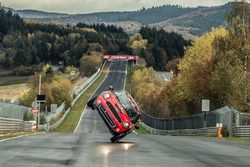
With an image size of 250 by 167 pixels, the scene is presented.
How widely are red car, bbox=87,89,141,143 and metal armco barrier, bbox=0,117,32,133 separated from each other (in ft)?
35.4

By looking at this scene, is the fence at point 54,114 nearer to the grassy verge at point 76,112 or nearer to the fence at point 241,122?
the grassy verge at point 76,112

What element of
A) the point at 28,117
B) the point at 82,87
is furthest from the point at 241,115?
the point at 82,87

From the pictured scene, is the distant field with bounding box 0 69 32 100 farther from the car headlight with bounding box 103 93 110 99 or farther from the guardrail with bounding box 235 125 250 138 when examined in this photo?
the car headlight with bounding box 103 93 110 99

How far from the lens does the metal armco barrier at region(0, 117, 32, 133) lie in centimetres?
3427

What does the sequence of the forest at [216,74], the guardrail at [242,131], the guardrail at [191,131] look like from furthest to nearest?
the forest at [216,74], the guardrail at [191,131], the guardrail at [242,131]

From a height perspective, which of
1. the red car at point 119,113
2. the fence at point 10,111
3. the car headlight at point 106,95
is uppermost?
the car headlight at point 106,95

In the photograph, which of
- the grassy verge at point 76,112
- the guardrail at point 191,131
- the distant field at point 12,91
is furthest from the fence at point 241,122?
the distant field at point 12,91

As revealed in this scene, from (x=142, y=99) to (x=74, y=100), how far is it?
1581 centimetres

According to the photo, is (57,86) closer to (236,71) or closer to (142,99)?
(142,99)

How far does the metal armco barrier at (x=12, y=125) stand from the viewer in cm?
3427

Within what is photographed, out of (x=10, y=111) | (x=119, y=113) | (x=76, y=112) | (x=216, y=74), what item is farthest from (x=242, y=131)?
(x=76, y=112)

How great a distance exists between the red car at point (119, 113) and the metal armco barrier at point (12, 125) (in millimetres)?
10791

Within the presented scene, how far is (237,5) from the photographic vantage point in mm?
69000

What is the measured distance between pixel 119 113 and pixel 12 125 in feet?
55.5
